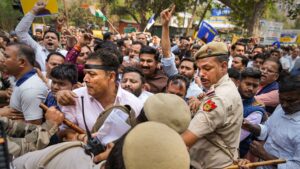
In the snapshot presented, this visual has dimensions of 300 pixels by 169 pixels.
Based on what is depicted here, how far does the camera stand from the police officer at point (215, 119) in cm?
201

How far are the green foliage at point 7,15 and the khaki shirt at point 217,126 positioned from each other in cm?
2247

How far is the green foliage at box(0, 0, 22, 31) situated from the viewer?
2167 cm

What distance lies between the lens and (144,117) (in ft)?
5.38

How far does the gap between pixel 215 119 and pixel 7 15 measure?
2365 cm

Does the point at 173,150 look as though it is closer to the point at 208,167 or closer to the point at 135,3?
the point at 208,167

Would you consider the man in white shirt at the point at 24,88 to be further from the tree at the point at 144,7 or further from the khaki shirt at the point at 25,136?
the tree at the point at 144,7

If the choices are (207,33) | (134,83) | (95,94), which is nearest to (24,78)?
(95,94)

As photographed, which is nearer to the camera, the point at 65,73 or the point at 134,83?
the point at 65,73

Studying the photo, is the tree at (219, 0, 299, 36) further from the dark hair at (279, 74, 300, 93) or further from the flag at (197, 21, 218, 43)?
the dark hair at (279, 74, 300, 93)

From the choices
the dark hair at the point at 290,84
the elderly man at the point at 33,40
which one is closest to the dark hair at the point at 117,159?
the dark hair at the point at 290,84

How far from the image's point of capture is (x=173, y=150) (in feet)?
3.31

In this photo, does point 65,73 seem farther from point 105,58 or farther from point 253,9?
point 253,9

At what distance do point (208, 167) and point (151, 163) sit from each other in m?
1.34

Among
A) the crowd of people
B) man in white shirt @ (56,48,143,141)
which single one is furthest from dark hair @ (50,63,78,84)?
man in white shirt @ (56,48,143,141)
